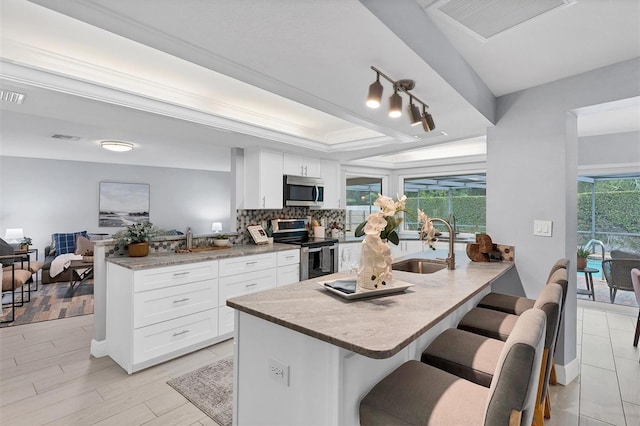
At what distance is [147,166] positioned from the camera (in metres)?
7.65

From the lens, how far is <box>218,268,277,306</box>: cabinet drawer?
10.5ft

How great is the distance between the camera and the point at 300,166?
448 cm

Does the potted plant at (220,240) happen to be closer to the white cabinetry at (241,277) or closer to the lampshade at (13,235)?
the white cabinetry at (241,277)

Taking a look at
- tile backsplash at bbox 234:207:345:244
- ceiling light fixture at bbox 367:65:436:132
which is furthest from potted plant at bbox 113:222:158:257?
ceiling light fixture at bbox 367:65:436:132

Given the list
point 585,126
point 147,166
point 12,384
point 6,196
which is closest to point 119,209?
point 147,166

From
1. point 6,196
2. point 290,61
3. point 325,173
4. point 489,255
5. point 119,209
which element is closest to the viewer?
point 290,61

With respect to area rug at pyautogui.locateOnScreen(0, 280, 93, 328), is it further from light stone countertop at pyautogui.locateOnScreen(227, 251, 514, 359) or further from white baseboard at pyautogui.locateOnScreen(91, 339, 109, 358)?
light stone countertop at pyautogui.locateOnScreen(227, 251, 514, 359)

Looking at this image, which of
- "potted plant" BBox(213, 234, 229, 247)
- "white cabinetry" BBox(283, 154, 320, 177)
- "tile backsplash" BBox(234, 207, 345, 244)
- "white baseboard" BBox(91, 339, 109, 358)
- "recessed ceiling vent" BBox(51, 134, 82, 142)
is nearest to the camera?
"white baseboard" BBox(91, 339, 109, 358)

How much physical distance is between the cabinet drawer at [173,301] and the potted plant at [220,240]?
0.72m

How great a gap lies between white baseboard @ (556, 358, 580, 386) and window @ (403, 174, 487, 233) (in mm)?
2789

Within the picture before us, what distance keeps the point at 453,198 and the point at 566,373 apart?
361 cm

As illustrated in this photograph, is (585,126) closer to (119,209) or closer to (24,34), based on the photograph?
(24,34)

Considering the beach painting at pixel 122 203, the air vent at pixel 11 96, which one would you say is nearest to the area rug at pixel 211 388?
the air vent at pixel 11 96

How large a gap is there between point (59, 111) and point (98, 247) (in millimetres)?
1219
